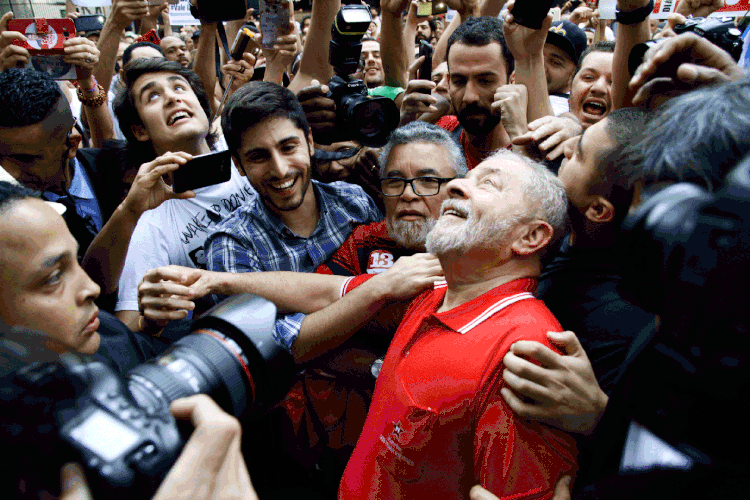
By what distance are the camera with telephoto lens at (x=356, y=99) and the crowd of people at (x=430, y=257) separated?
0.06 metres

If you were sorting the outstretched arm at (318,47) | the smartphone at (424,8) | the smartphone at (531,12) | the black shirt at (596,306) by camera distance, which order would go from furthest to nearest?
1. the smartphone at (424,8)
2. the outstretched arm at (318,47)
3. the smartphone at (531,12)
4. the black shirt at (596,306)

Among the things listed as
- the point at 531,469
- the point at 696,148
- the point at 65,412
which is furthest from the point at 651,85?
the point at 65,412

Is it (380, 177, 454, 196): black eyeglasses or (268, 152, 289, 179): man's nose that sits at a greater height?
(268, 152, 289, 179): man's nose

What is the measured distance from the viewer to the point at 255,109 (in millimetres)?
2143

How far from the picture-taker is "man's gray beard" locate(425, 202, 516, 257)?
1.50 metres

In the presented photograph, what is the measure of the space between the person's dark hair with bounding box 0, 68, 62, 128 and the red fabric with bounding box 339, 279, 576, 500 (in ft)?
6.01

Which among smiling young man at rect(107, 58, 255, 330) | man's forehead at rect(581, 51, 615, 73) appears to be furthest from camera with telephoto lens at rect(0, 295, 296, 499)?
man's forehead at rect(581, 51, 615, 73)

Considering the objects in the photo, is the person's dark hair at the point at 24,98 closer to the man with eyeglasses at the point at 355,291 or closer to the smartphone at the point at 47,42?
the smartphone at the point at 47,42

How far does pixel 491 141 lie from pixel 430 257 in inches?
40.7

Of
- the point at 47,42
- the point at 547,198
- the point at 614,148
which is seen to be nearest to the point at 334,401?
the point at 547,198

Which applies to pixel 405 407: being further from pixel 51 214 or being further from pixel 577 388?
pixel 51 214

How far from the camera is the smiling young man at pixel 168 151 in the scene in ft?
7.34

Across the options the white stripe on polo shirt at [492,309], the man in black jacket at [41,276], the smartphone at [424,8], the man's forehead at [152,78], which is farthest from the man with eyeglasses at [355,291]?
the smartphone at [424,8]

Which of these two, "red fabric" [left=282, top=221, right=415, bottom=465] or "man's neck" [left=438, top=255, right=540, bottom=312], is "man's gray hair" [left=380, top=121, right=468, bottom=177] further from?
"man's neck" [left=438, top=255, right=540, bottom=312]
